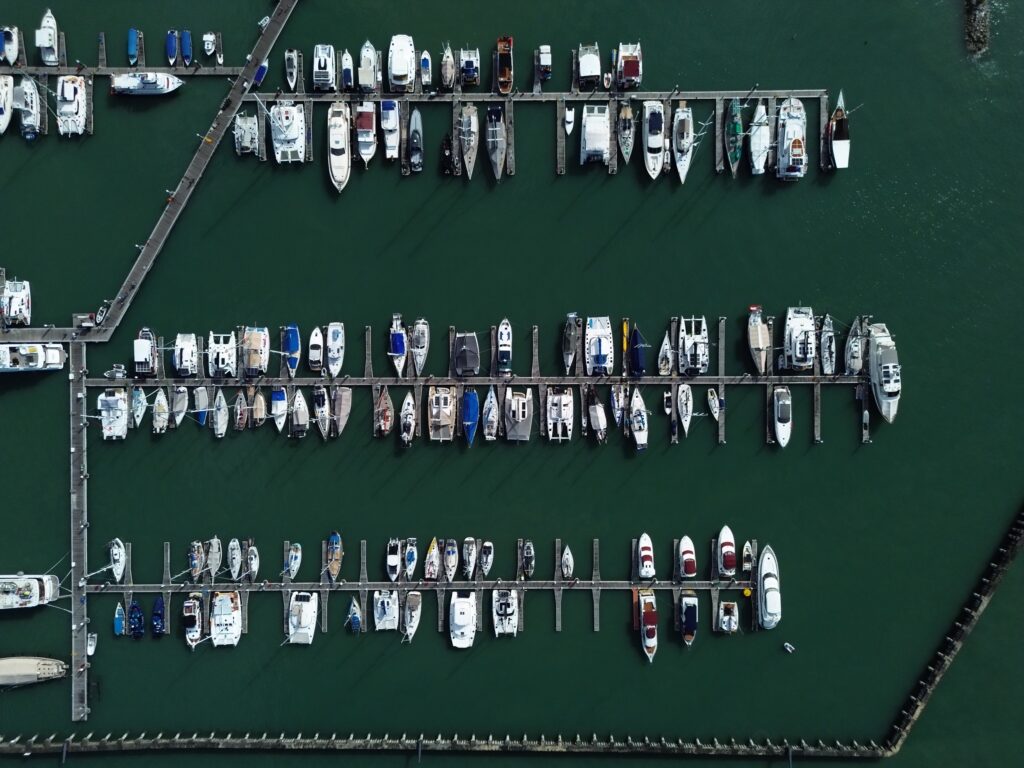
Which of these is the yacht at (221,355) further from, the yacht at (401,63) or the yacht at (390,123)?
the yacht at (401,63)

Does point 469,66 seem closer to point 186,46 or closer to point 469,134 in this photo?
point 469,134

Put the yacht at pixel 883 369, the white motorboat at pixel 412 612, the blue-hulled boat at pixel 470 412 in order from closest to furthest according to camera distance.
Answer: the yacht at pixel 883 369
the blue-hulled boat at pixel 470 412
the white motorboat at pixel 412 612

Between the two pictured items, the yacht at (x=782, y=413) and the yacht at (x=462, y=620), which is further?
the yacht at (x=462, y=620)

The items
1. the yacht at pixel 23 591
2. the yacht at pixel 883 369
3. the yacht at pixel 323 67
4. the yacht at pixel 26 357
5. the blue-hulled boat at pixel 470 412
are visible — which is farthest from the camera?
the blue-hulled boat at pixel 470 412

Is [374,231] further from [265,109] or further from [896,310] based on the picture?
[896,310]

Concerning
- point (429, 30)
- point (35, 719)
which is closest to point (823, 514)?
point (429, 30)

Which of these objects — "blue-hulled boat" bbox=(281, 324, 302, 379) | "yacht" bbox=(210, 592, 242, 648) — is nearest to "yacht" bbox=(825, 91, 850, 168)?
"blue-hulled boat" bbox=(281, 324, 302, 379)

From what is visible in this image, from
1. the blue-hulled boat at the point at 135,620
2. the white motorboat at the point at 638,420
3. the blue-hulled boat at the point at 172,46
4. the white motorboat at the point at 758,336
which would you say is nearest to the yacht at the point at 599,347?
the white motorboat at the point at 638,420

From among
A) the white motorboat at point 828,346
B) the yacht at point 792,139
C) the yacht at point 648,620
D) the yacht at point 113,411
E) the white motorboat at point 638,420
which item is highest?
the yacht at point 792,139
